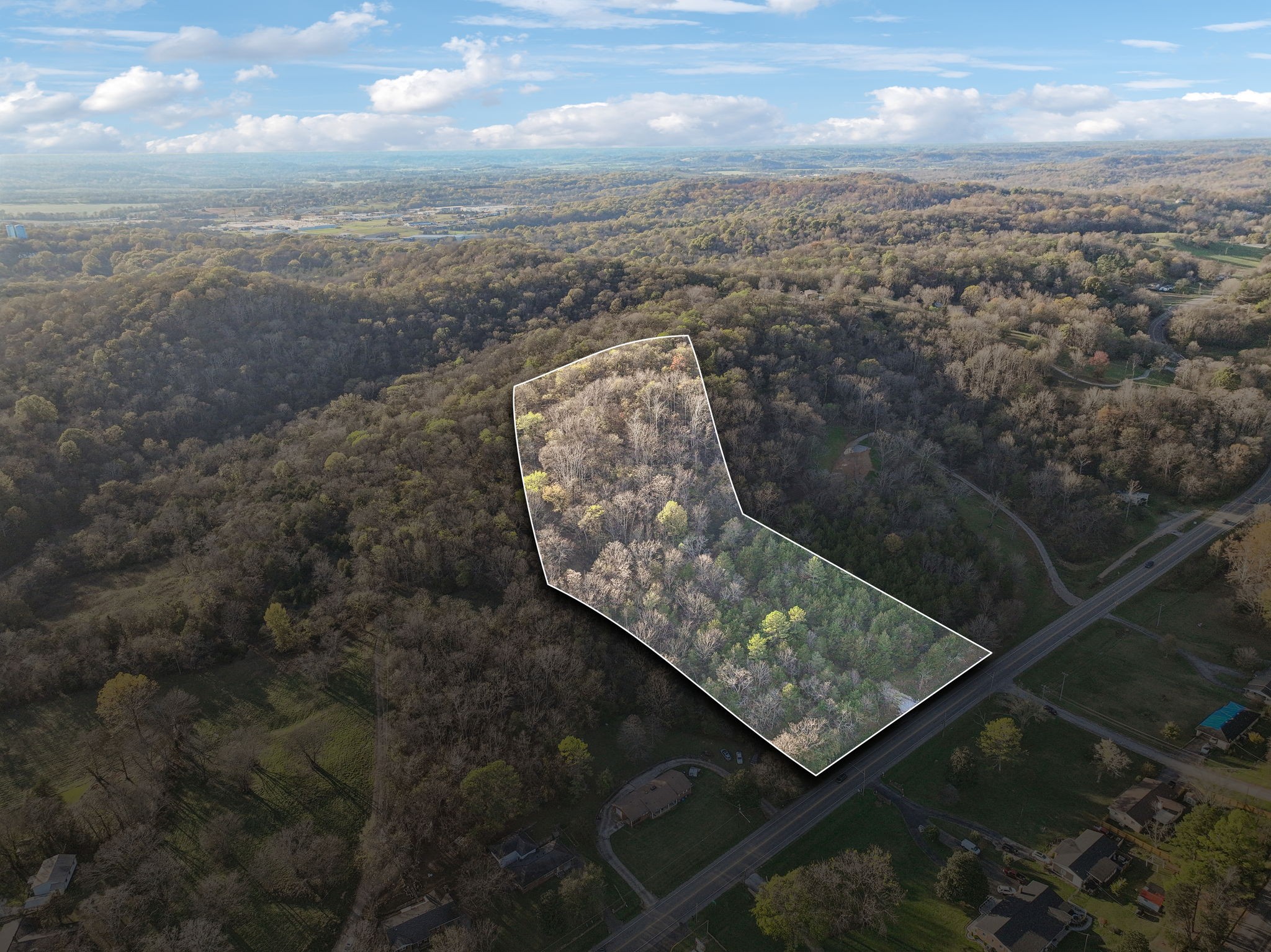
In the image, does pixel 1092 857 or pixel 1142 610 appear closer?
pixel 1092 857

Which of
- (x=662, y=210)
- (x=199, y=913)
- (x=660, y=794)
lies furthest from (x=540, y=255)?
(x=662, y=210)

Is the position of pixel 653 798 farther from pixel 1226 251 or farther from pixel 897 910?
pixel 1226 251

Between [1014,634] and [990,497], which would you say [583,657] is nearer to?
[1014,634]

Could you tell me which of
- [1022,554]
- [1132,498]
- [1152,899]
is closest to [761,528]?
[1152,899]

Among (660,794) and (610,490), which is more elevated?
(610,490)

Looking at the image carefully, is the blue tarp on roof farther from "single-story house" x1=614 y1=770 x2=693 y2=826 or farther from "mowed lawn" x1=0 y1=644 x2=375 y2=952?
"mowed lawn" x1=0 y1=644 x2=375 y2=952

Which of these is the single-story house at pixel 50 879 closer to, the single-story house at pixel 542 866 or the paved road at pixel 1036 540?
the single-story house at pixel 542 866

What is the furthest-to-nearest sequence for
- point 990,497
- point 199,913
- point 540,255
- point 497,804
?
point 540,255, point 990,497, point 497,804, point 199,913
